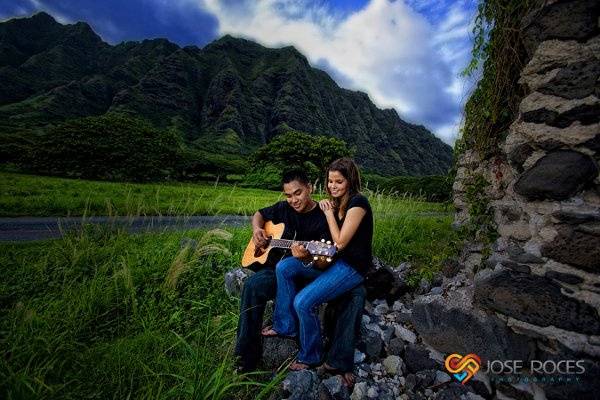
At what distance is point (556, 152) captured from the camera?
7.04 feet

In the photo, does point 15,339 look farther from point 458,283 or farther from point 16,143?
point 16,143

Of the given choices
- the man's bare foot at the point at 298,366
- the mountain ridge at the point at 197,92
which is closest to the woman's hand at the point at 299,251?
the man's bare foot at the point at 298,366

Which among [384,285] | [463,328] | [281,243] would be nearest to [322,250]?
[281,243]

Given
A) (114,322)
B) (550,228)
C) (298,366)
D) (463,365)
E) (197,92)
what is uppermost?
(197,92)

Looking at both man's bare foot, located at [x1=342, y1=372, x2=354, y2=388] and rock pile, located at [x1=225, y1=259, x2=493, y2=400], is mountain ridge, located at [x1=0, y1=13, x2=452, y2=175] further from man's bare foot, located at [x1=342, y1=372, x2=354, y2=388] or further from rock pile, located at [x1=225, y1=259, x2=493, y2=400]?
man's bare foot, located at [x1=342, y1=372, x2=354, y2=388]

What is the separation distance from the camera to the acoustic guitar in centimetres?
258

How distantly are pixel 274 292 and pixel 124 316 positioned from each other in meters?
1.55

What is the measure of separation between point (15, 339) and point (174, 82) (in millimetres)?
106677

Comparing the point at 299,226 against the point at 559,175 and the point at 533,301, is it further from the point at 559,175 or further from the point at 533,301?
the point at 559,175

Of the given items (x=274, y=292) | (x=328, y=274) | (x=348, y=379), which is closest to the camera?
(x=348, y=379)

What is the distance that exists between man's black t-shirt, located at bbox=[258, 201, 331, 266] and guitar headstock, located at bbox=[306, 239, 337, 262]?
46 centimetres

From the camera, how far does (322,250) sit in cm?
259

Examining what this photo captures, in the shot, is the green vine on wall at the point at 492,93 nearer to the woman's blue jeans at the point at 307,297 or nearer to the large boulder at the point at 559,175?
the large boulder at the point at 559,175

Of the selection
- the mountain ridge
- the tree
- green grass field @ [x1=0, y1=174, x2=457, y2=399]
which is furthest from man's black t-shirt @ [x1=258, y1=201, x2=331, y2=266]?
the mountain ridge
